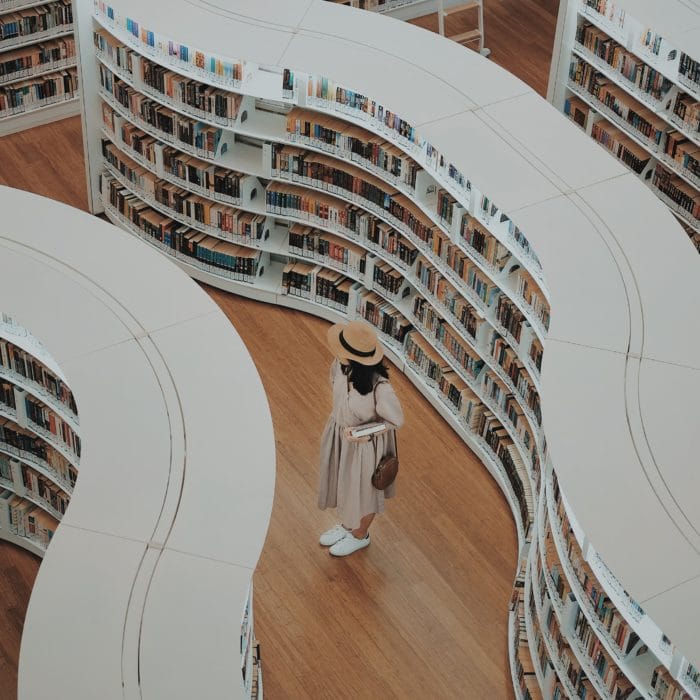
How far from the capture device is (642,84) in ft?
30.4

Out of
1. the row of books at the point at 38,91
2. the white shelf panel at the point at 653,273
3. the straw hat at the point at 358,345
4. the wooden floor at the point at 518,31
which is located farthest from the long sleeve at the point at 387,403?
the wooden floor at the point at 518,31

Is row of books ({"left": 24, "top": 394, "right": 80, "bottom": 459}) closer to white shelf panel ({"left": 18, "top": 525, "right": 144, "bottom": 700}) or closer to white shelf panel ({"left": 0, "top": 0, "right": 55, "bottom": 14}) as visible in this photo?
white shelf panel ({"left": 18, "top": 525, "right": 144, "bottom": 700})

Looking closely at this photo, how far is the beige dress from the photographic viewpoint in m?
7.09

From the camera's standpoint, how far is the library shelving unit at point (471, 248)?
19.6 feet

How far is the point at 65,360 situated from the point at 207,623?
169cm

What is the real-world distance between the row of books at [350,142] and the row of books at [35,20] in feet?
9.65

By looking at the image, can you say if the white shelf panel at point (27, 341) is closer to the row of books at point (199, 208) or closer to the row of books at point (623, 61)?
the row of books at point (199, 208)

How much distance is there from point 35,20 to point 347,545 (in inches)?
215

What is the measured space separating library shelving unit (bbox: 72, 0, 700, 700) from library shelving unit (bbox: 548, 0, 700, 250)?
1302 millimetres

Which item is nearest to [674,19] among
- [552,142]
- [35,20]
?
[552,142]

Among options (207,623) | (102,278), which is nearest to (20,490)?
(102,278)

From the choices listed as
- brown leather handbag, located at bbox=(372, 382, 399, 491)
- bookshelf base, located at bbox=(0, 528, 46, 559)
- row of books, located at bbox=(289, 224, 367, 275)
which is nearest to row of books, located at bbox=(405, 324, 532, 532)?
row of books, located at bbox=(289, 224, 367, 275)

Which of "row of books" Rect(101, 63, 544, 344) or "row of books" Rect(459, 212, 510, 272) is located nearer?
"row of books" Rect(459, 212, 510, 272)

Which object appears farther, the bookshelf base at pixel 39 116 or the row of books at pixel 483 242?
the bookshelf base at pixel 39 116
